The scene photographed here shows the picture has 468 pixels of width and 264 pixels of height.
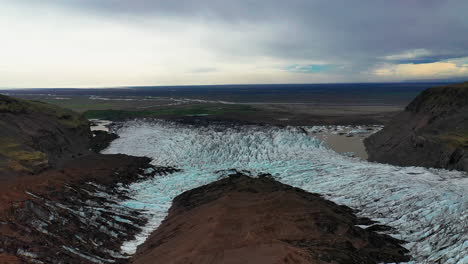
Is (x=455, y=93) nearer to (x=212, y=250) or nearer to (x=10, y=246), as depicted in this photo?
(x=212, y=250)

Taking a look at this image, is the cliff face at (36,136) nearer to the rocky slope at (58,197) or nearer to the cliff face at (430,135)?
the rocky slope at (58,197)

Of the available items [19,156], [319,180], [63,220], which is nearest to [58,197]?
[63,220]

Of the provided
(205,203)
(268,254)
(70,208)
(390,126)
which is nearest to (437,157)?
(390,126)

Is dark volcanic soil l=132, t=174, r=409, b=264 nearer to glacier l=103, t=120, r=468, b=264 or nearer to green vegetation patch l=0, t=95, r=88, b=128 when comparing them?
glacier l=103, t=120, r=468, b=264

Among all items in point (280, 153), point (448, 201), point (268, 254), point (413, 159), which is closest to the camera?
point (268, 254)

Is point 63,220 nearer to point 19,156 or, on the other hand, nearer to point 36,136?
point 19,156

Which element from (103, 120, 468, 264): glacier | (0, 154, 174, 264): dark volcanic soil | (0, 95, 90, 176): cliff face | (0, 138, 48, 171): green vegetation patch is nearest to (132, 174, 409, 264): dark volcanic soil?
(103, 120, 468, 264): glacier
